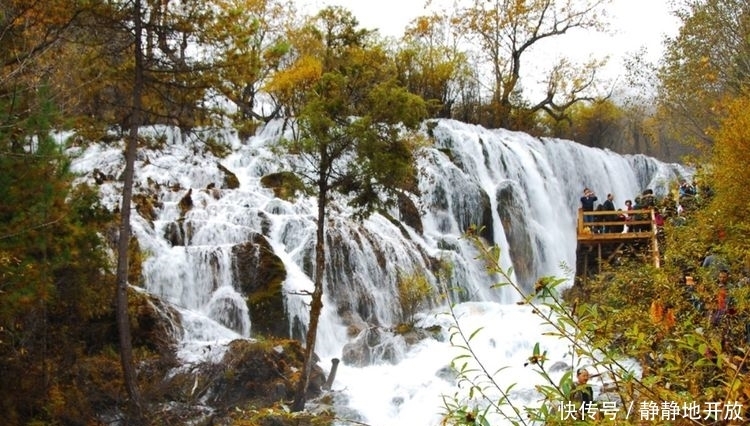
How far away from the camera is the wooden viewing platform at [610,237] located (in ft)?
47.1

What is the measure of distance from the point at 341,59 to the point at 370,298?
588cm

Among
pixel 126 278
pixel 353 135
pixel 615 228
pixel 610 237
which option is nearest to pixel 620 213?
pixel 610 237

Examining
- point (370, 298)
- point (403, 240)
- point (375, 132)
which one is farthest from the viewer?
point (403, 240)

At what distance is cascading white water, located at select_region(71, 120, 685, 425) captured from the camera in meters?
11.8

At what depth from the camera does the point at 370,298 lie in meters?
14.8

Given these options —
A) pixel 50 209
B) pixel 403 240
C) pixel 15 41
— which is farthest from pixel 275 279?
pixel 15 41

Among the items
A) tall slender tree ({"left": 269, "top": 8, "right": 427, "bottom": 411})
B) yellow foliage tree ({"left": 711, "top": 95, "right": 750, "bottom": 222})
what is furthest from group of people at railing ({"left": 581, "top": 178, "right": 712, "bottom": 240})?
tall slender tree ({"left": 269, "top": 8, "right": 427, "bottom": 411})

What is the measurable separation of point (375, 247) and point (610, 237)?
226 inches

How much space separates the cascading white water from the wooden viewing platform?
879 mm

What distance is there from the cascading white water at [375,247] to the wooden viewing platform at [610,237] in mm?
879

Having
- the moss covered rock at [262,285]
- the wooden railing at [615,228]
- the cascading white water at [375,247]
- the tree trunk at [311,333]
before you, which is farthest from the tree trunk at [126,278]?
the wooden railing at [615,228]

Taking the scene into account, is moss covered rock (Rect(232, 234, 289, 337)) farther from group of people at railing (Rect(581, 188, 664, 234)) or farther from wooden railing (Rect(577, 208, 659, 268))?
group of people at railing (Rect(581, 188, 664, 234))

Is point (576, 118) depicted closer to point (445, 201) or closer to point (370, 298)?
point (445, 201)

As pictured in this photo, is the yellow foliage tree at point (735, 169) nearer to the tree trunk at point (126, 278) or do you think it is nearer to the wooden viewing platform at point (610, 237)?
the wooden viewing platform at point (610, 237)
